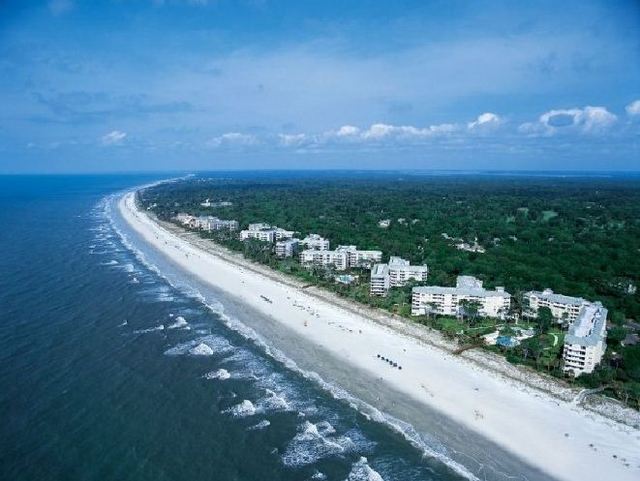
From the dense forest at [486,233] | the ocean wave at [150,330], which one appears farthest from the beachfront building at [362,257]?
the ocean wave at [150,330]

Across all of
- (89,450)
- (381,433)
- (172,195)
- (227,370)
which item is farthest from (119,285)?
(172,195)

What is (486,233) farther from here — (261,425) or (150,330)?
(261,425)

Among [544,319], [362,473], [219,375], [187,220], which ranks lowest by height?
[362,473]

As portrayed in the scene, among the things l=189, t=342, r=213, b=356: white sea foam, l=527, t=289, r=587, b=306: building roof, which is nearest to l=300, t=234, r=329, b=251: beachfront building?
l=527, t=289, r=587, b=306: building roof

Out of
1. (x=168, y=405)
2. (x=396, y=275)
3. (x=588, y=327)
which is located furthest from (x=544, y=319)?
(x=168, y=405)

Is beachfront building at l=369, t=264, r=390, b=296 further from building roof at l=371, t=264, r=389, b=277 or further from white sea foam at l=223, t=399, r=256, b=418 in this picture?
white sea foam at l=223, t=399, r=256, b=418

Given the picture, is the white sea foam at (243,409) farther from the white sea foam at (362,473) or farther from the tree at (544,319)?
the tree at (544,319)

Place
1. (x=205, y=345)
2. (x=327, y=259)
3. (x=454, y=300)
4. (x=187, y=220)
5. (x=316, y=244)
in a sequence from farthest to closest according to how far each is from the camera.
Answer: (x=187, y=220) < (x=316, y=244) < (x=327, y=259) < (x=454, y=300) < (x=205, y=345)
